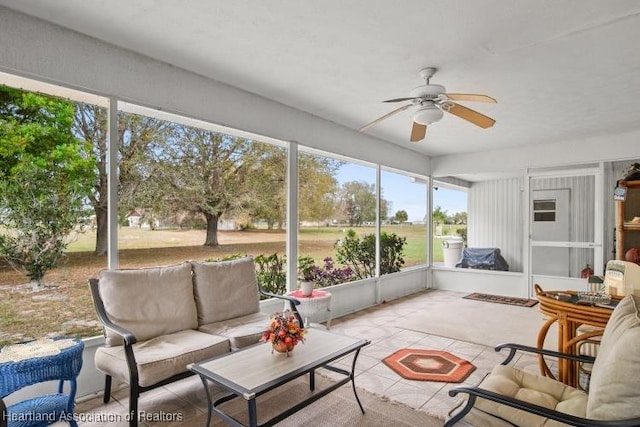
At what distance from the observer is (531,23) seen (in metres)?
2.42

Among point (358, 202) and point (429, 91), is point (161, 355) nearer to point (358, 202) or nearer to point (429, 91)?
point (429, 91)

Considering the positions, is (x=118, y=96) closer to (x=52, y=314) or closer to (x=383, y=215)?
(x=52, y=314)

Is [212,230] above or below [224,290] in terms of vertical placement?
above

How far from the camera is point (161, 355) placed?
2.28m

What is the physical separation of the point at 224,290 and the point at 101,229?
114 centimetres

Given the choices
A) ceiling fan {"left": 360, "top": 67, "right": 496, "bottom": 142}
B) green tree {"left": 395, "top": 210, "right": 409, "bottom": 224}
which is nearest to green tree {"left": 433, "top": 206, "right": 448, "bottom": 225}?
green tree {"left": 395, "top": 210, "right": 409, "bottom": 224}

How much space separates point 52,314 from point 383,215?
15.5ft

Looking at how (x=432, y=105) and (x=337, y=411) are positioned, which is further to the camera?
(x=432, y=105)

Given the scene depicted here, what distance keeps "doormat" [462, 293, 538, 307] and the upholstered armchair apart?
415 cm

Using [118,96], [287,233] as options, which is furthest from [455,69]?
[118,96]

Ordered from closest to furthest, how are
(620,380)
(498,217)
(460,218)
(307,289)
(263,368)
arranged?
1. (620,380)
2. (263,368)
3. (307,289)
4. (498,217)
5. (460,218)

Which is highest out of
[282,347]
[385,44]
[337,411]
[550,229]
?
[385,44]

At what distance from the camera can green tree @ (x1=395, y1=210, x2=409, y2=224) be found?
6654 millimetres

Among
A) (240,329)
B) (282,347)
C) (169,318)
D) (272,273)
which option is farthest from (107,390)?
(272,273)
